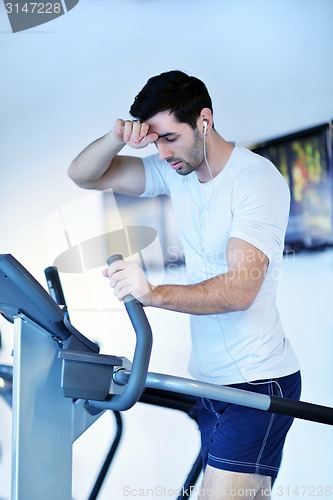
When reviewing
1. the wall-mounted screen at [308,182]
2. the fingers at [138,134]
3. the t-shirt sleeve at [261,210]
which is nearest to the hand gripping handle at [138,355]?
the t-shirt sleeve at [261,210]

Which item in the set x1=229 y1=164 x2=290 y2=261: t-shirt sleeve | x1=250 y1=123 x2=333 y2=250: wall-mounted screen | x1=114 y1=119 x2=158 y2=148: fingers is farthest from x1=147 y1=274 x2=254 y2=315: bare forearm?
x1=250 y1=123 x2=333 y2=250: wall-mounted screen

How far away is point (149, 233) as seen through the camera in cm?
286

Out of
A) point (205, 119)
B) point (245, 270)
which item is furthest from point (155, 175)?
point (245, 270)

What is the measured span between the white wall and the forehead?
86 cm

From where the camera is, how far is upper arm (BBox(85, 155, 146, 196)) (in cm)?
258

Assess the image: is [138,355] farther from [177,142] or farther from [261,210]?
[177,142]

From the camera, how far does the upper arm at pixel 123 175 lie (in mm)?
2578

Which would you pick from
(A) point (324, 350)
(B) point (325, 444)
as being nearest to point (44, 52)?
(A) point (324, 350)

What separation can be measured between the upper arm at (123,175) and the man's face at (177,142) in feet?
1.00

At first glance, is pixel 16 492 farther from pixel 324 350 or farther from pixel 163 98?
pixel 324 350

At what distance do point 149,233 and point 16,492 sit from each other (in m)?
1.45

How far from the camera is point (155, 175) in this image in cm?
258

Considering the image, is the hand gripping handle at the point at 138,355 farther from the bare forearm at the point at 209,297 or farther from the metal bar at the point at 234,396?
the bare forearm at the point at 209,297

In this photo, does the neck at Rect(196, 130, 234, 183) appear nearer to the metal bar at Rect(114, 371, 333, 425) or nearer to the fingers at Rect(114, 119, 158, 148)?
the fingers at Rect(114, 119, 158, 148)
